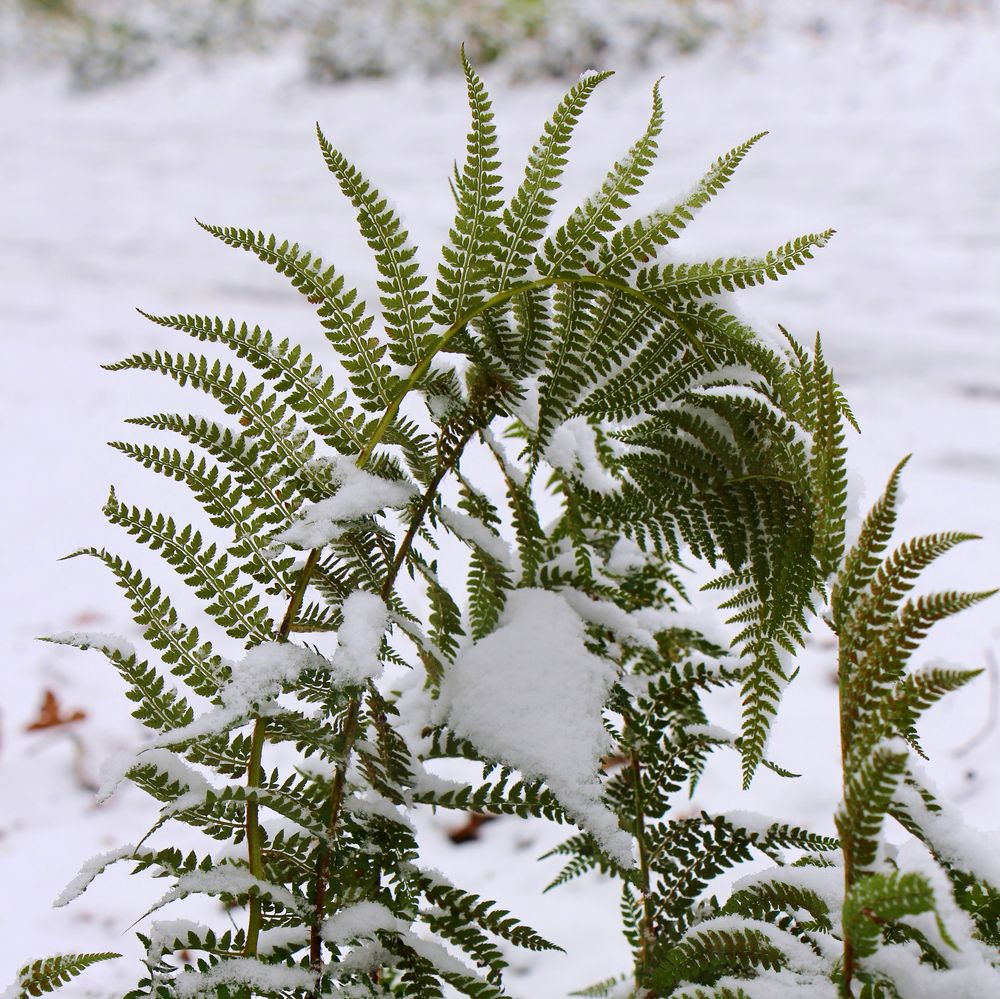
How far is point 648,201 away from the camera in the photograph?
563cm

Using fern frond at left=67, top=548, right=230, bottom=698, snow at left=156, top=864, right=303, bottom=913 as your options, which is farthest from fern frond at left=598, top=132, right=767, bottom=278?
snow at left=156, top=864, right=303, bottom=913

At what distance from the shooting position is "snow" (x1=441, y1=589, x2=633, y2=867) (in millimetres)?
825

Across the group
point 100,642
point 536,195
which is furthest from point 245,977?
point 536,195

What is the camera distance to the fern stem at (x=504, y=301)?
830mm

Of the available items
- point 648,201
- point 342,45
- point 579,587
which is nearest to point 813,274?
point 648,201

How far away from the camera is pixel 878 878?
0.56 meters

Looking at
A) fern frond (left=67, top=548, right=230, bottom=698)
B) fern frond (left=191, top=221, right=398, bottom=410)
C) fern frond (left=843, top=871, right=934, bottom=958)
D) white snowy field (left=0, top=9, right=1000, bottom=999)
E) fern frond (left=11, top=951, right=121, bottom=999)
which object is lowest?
fern frond (left=11, top=951, right=121, bottom=999)

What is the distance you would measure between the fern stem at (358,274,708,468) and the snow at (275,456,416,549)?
0.02 m

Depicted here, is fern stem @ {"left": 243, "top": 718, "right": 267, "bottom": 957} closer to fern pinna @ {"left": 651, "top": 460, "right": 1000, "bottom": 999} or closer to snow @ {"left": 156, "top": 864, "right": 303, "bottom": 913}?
snow @ {"left": 156, "top": 864, "right": 303, "bottom": 913}

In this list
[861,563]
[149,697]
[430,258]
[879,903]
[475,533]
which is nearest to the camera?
A: [879,903]

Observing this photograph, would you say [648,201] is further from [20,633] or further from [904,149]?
[20,633]

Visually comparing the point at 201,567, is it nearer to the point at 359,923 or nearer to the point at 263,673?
the point at 263,673

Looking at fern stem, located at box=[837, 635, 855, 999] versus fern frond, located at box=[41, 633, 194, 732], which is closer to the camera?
fern stem, located at box=[837, 635, 855, 999]

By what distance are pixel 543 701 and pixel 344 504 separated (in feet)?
0.87
